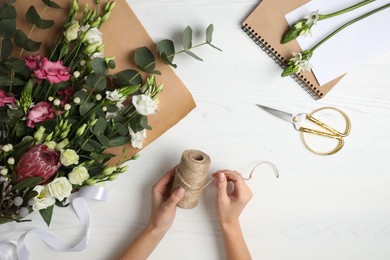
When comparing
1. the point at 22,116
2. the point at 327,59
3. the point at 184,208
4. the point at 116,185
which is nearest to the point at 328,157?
the point at 327,59

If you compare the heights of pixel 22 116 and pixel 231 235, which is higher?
pixel 22 116

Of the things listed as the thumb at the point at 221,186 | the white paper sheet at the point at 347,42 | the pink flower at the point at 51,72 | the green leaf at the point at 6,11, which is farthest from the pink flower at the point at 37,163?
the white paper sheet at the point at 347,42

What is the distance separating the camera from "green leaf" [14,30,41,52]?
2.48ft

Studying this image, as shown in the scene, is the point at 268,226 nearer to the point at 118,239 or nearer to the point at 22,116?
the point at 118,239

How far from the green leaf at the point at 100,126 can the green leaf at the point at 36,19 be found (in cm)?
21

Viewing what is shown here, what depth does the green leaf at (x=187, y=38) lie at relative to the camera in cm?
84

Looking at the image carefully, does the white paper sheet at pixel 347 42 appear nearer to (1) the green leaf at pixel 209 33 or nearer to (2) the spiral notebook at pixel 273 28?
(2) the spiral notebook at pixel 273 28

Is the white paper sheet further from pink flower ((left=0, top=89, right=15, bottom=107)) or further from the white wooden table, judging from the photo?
pink flower ((left=0, top=89, right=15, bottom=107))

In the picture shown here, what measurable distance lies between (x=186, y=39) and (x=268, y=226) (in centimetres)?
45

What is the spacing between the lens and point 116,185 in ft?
3.00

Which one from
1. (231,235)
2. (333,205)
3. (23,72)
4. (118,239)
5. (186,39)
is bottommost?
(333,205)

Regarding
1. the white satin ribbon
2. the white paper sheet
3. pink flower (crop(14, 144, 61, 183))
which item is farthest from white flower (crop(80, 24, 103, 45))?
the white paper sheet

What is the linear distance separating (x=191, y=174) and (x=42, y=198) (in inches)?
10.9

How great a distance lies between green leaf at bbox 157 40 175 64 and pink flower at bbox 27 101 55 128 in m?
0.24
